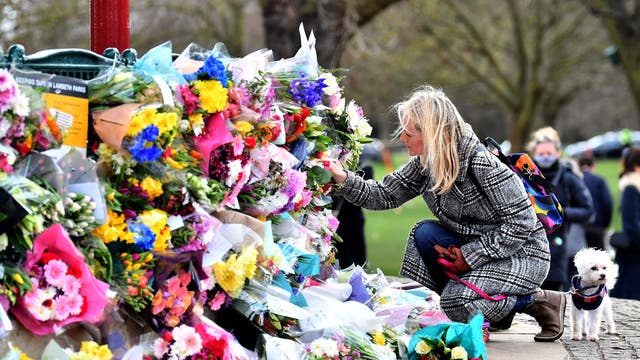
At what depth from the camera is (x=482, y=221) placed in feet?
19.3

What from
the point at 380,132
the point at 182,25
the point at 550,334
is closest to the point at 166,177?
the point at 550,334

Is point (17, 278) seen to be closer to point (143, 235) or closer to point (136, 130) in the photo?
point (143, 235)

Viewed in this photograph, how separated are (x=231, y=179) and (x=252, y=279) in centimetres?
50

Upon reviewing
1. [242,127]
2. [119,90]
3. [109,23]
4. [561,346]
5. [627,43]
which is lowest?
[561,346]

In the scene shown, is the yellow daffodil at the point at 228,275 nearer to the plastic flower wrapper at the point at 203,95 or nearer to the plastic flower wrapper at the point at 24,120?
the plastic flower wrapper at the point at 203,95

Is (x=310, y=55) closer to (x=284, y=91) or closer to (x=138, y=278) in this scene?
(x=284, y=91)

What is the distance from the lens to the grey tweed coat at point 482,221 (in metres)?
5.74

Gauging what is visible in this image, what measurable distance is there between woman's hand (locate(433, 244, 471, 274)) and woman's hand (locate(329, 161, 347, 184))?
0.78 metres

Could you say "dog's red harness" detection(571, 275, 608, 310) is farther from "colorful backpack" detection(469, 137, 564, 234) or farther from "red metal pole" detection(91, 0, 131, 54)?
"red metal pole" detection(91, 0, 131, 54)

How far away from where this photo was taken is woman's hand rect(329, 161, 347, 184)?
566 cm

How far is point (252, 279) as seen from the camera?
15.2 ft

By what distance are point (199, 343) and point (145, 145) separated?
89 cm

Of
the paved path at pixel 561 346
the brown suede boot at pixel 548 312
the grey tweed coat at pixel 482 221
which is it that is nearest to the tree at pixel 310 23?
the paved path at pixel 561 346

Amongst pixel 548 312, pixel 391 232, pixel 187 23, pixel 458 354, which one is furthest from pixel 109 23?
pixel 391 232
